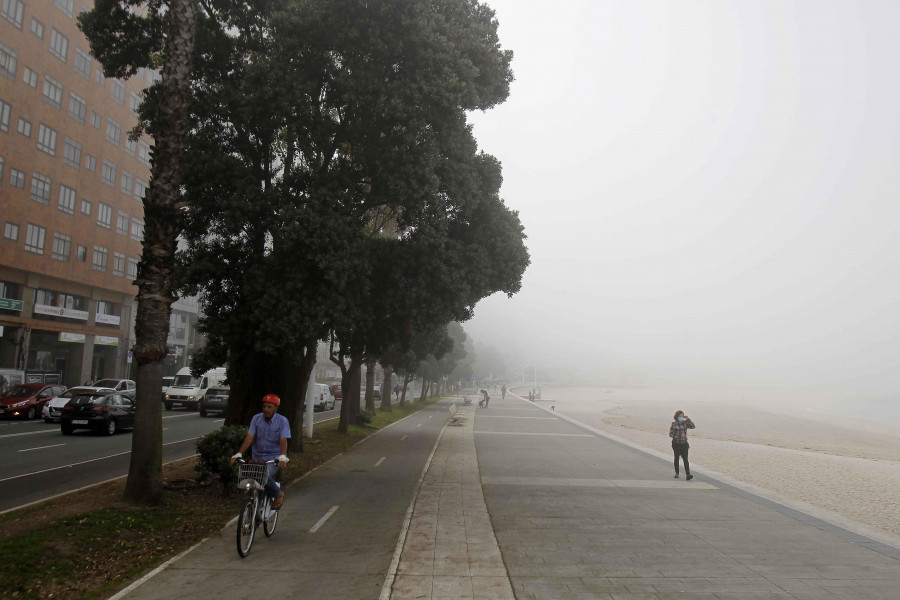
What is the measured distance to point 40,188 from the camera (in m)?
38.5

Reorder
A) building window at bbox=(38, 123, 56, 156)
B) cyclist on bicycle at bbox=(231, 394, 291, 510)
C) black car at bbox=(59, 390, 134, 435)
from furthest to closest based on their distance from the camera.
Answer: building window at bbox=(38, 123, 56, 156) → black car at bbox=(59, 390, 134, 435) → cyclist on bicycle at bbox=(231, 394, 291, 510)

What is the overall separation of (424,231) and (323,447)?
905cm

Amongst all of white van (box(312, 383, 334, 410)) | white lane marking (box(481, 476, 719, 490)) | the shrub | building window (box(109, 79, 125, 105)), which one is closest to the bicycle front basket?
the shrub

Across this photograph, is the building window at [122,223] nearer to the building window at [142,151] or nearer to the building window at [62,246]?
the building window at [142,151]

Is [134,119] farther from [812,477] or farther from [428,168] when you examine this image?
[812,477]

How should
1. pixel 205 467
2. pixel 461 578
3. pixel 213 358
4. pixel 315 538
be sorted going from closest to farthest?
pixel 461 578, pixel 315 538, pixel 205 467, pixel 213 358

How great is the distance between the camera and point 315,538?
333 inches

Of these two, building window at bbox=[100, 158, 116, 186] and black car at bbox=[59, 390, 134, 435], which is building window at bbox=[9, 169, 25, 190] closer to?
building window at bbox=[100, 158, 116, 186]

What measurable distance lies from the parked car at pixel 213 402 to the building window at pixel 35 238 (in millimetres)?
18550

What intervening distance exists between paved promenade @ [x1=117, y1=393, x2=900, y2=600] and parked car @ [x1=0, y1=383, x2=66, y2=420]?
60.8 ft

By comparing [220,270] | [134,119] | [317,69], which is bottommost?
[220,270]

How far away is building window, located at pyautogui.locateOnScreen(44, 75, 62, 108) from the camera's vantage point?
38.5 m

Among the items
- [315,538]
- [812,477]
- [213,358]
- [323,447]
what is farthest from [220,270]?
[812,477]

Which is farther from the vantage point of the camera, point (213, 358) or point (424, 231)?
point (213, 358)
